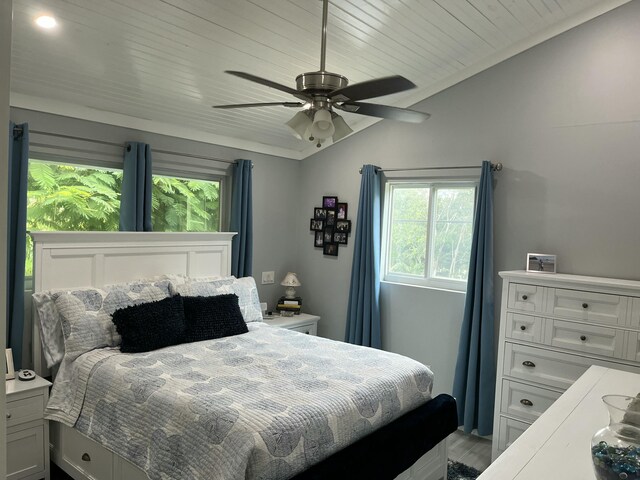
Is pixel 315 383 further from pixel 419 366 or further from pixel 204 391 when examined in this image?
pixel 419 366

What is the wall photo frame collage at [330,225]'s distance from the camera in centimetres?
459

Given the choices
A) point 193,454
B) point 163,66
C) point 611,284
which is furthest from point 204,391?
point 611,284

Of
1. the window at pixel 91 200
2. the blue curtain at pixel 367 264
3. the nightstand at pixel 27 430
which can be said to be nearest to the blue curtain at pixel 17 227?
the window at pixel 91 200

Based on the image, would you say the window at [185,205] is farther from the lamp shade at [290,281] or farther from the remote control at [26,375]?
the remote control at [26,375]

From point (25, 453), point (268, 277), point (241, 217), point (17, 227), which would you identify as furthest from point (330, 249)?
point (25, 453)

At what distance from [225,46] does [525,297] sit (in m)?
2.48

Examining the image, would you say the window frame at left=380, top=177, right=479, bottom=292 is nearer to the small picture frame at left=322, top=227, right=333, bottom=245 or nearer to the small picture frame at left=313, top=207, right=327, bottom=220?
the small picture frame at left=322, top=227, right=333, bottom=245

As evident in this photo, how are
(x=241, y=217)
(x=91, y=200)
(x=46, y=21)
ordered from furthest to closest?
(x=241, y=217)
(x=91, y=200)
(x=46, y=21)

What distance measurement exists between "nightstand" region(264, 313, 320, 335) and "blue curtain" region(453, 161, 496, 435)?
1475 millimetres

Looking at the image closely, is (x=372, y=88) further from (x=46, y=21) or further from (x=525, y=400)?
(x=525, y=400)

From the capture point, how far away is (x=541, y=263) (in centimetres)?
334

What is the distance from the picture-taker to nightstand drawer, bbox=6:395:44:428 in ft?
8.50

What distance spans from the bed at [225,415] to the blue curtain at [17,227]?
118 millimetres

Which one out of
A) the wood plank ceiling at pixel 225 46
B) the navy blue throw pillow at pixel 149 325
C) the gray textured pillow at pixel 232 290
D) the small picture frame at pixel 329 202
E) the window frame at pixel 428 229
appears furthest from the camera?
the small picture frame at pixel 329 202
